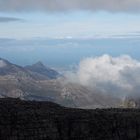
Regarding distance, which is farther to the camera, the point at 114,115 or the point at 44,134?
the point at 114,115

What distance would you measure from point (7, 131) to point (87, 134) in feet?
45.3

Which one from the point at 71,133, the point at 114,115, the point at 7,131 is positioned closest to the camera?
the point at 7,131

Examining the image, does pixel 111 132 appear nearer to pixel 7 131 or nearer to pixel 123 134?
pixel 123 134

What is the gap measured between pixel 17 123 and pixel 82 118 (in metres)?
12.3

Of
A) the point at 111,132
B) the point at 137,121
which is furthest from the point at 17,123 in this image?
the point at 137,121

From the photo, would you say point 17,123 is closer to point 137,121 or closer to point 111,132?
point 111,132

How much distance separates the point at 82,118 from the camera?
8950 cm

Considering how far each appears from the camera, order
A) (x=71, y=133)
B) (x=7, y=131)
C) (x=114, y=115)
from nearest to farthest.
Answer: (x=7, y=131), (x=71, y=133), (x=114, y=115)

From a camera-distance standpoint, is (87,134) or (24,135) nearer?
(24,135)

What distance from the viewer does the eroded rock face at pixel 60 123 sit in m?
82.0

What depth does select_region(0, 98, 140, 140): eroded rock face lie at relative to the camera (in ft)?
269

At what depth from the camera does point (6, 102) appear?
92.1 m

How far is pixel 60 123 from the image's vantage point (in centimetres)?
8619

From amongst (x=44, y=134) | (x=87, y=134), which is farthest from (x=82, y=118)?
(x=44, y=134)
